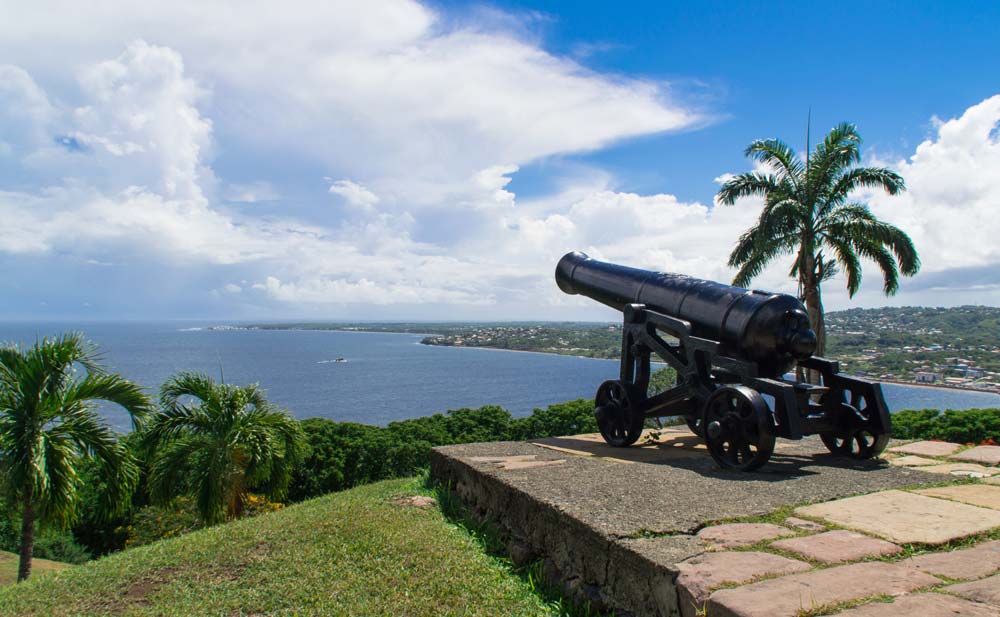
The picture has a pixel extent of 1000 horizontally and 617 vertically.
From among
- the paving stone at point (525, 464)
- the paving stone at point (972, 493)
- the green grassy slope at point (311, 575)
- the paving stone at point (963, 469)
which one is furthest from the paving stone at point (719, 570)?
the paving stone at point (963, 469)

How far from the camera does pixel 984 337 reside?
164 ft

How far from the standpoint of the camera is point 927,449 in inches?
228

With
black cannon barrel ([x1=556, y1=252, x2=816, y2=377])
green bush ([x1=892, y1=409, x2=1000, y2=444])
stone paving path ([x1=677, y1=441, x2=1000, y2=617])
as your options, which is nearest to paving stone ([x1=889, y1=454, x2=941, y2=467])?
black cannon barrel ([x1=556, y1=252, x2=816, y2=377])

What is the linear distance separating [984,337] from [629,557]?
59638 millimetres

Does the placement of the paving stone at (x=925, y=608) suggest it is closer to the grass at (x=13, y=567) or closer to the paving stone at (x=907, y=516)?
the paving stone at (x=907, y=516)

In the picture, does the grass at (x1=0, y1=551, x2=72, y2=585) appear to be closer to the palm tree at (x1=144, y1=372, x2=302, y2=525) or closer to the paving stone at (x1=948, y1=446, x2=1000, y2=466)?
the palm tree at (x1=144, y1=372, x2=302, y2=525)

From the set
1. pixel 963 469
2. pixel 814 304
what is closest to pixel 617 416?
pixel 963 469

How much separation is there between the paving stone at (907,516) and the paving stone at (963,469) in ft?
3.50

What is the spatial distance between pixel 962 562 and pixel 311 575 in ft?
10.6

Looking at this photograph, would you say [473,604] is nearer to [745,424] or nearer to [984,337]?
[745,424]

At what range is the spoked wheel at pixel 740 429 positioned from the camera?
15.6 feet

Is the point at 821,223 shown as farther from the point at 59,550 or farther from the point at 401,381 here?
the point at 401,381

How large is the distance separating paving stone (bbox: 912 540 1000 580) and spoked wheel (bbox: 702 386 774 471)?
1924 mm

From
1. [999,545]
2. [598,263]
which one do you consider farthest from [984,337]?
[999,545]
